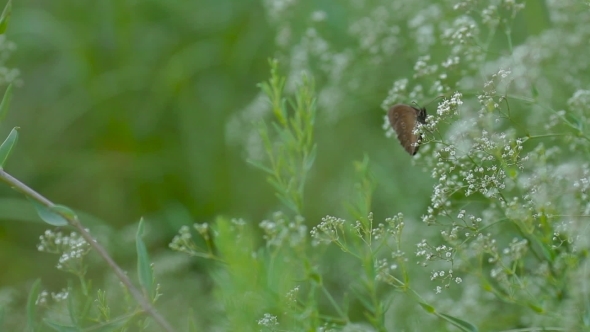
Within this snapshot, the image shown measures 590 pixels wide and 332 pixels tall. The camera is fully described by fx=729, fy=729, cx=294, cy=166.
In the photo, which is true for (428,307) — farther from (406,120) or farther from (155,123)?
(155,123)

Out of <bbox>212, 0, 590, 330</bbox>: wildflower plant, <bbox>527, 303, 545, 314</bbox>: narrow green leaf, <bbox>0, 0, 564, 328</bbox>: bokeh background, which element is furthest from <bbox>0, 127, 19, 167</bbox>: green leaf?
<bbox>0, 0, 564, 328</bbox>: bokeh background

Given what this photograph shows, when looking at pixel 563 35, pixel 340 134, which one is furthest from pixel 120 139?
pixel 563 35

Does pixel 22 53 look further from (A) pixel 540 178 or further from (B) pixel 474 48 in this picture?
(A) pixel 540 178

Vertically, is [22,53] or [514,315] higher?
[22,53]

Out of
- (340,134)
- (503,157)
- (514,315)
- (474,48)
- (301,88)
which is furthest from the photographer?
(340,134)

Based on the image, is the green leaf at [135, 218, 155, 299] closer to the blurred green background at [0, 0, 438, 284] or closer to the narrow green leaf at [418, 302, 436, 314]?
the narrow green leaf at [418, 302, 436, 314]

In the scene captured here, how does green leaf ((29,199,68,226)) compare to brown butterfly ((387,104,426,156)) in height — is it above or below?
below
